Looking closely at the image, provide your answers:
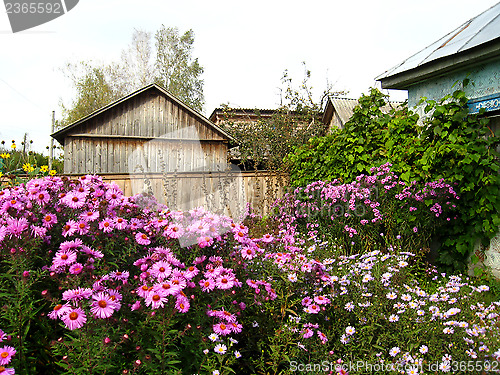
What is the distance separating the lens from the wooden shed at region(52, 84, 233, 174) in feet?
39.5

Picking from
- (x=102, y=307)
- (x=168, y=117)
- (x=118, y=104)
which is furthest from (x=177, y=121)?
(x=102, y=307)

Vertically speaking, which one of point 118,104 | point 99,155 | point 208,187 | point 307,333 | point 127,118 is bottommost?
point 307,333

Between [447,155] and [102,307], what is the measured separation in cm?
412

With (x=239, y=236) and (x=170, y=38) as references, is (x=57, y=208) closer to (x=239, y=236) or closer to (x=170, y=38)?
(x=239, y=236)

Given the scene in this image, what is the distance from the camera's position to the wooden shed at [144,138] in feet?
39.5

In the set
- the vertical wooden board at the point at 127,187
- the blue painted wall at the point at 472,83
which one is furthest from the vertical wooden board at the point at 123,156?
the blue painted wall at the point at 472,83

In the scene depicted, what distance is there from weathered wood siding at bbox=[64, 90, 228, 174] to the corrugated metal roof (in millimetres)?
8169

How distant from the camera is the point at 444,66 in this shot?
14.6ft

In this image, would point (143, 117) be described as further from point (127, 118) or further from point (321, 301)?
point (321, 301)

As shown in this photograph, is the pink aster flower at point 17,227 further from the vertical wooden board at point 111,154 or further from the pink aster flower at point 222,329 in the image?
the vertical wooden board at point 111,154

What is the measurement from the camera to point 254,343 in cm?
206

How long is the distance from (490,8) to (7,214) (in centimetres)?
649

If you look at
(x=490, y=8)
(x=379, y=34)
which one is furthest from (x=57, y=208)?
(x=490, y=8)

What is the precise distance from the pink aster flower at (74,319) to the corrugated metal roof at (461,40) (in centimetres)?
463
